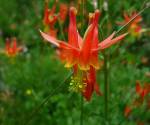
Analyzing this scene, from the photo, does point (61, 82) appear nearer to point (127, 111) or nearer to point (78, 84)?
point (127, 111)

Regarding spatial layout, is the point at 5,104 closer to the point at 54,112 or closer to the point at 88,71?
the point at 54,112

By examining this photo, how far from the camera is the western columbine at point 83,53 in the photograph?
2.21m

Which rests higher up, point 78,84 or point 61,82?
point 78,84

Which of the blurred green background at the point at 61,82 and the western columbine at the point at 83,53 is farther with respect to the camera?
the blurred green background at the point at 61,82

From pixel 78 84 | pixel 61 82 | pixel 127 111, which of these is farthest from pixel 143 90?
pixel 78 84

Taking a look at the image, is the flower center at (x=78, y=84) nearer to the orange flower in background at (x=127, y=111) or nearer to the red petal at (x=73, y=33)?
the red petal at (x=73, y=33)

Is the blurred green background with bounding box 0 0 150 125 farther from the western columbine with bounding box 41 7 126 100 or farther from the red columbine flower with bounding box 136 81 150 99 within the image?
the western columbine with bounding box 41 7 126 100

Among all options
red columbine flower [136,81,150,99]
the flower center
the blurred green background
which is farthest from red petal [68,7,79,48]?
red columbine flower [136,81,150,99]

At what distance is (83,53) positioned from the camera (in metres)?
2.25

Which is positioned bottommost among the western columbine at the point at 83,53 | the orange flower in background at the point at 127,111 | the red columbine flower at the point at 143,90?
the orange flower in background at the point at 127,111

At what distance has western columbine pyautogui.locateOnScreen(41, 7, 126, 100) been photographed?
7.27 feet

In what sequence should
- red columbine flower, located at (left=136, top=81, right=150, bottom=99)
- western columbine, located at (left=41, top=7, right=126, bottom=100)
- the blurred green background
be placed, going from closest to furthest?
western columbine, located at (left=41, top=7, right=126, bottom=100)
red columbine flower, located at (left=136, top=81, right=150, bottom=99)
the blurred green background

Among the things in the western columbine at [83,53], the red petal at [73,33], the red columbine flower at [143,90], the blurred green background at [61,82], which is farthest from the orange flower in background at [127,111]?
the red petal at [73,33]

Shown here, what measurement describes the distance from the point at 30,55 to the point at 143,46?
5.34 feet
